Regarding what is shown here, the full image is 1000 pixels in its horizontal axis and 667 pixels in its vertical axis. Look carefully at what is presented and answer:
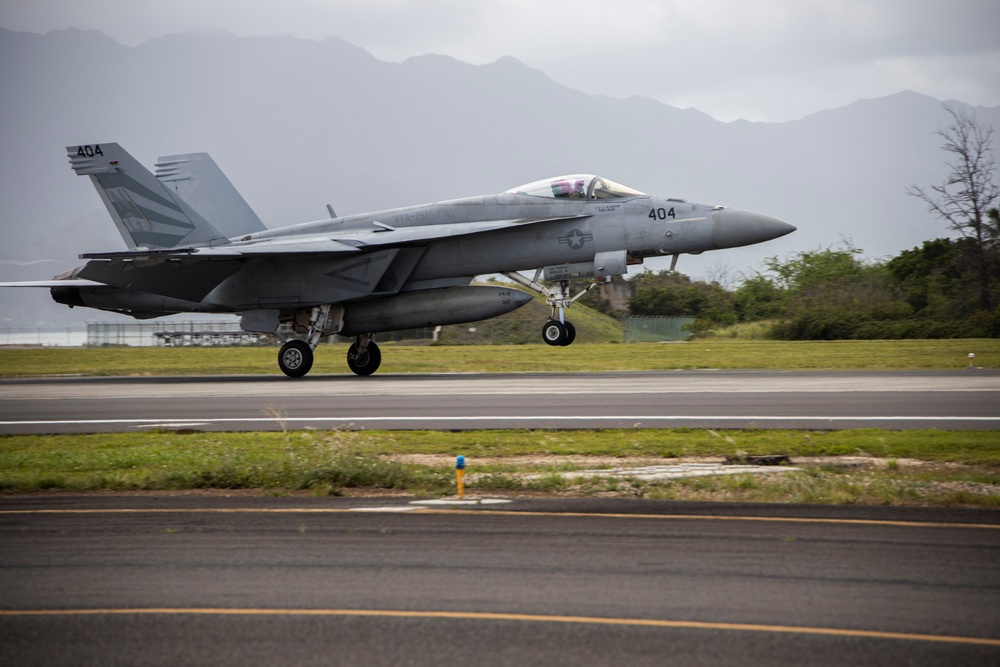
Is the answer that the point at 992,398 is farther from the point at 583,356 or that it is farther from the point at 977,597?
the point at 583,356

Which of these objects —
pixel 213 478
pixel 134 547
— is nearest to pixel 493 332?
pixel 213 478

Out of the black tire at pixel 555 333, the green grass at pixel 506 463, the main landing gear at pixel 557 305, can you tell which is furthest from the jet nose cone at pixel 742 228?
the green grass at pixel 506 463

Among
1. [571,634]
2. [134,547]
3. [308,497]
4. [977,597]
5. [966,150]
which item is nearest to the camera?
[571,634]

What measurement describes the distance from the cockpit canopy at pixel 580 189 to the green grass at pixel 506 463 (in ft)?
34.1

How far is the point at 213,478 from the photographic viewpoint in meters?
11.6

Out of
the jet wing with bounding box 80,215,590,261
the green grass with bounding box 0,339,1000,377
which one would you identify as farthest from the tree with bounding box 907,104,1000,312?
the jet wing with bounding box 80,215,590,261

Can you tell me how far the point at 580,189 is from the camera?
23984mm

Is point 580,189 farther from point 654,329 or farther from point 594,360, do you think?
point 654,329

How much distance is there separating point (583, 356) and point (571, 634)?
28.6m

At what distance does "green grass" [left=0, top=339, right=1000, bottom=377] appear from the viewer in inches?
1121

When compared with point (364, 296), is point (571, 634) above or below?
below

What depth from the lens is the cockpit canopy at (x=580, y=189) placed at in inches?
936

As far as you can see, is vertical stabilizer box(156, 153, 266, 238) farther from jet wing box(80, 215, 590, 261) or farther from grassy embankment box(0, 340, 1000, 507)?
grassy embankment box(0, 340, 1000, 507)

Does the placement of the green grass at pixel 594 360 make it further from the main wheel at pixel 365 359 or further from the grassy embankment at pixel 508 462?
the grassy embankment at pixel 508 462
